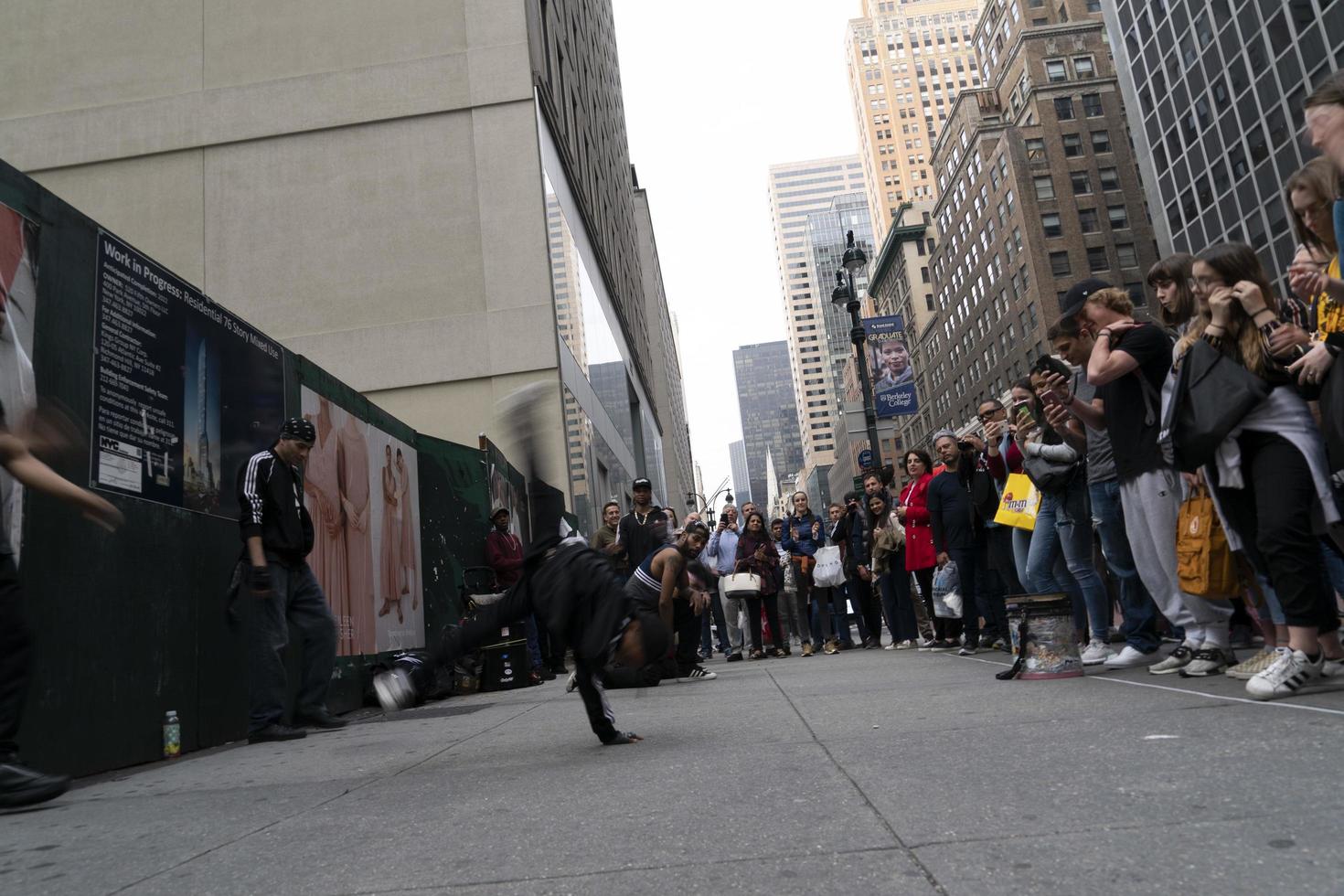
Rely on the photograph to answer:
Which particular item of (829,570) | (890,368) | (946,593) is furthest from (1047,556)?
(890,368)

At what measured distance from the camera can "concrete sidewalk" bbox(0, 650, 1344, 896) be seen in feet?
6.54

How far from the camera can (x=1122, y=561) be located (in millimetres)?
6094

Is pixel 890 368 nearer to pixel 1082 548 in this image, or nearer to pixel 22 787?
pixel 1082 548

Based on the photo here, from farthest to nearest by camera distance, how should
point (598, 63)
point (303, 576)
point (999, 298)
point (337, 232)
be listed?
point (999, 298), point (598, 63), point (337, 232), point (303, 576)

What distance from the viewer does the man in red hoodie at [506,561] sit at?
11328mm

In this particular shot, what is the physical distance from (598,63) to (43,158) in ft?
83.5

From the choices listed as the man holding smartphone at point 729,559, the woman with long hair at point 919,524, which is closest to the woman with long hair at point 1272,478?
the woman with long hair at point 919,524

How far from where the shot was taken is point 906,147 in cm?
14962

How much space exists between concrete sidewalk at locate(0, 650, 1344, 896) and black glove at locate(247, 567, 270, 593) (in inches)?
41.5

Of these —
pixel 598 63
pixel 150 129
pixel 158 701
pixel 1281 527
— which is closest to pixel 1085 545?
pixel 1281 527

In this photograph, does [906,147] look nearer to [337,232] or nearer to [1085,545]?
[337,232]

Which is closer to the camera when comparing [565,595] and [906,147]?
[565,595]

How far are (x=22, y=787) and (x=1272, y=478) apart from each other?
515 cm

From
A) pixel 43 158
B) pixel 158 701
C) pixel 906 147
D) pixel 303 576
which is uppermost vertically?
pixel 906 147
